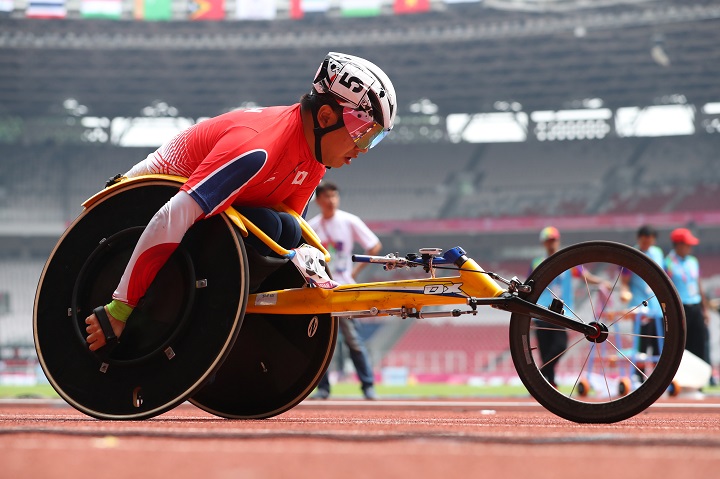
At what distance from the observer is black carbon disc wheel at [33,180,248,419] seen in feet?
14.0

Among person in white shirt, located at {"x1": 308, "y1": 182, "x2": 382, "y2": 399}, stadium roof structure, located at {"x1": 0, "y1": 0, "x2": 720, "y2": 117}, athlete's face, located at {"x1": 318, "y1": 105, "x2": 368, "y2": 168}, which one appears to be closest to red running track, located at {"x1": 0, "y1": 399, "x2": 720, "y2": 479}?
athlete's face, located at {"x1": 318, "y1": 105, "x2": 368, "y2": 168}

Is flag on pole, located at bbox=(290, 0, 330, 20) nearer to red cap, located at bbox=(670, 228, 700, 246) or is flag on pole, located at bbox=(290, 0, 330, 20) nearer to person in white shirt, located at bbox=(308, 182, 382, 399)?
red cap, located at bbox=(670, 228, 700, 246)

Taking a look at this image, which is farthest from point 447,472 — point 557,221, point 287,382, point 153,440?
point 557,221

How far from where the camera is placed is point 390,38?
33.9m

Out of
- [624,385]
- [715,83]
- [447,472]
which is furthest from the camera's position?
[715,83]

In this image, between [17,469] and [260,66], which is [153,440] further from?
[260,66]

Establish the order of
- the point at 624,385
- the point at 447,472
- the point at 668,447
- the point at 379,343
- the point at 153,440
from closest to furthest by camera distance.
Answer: the point at 447,472 < the point at 668,447 < the point at 153,440 < the point at 624,385 < the point at 379,343

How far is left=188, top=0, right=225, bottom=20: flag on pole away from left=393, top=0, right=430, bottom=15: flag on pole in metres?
6.52

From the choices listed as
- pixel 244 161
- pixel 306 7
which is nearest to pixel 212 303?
pixel 244 161

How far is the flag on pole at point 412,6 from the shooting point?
3275 cm

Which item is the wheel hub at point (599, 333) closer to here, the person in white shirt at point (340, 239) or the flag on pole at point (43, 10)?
the person in white shirt at point (340, 239)

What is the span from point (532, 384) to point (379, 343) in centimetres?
2662

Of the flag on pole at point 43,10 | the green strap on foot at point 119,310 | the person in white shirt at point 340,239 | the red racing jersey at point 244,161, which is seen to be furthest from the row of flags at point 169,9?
the green strap on foot at point 119,310

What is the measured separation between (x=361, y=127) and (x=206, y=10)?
31.5 metres
